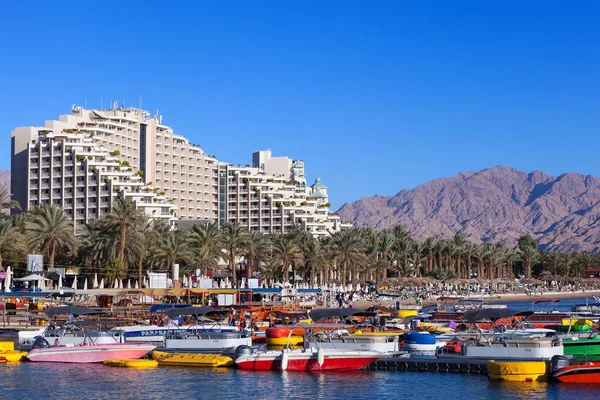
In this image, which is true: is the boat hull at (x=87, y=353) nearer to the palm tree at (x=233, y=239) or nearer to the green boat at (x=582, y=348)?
the green boat at (x=582, y=348)

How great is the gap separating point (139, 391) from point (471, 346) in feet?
59.6

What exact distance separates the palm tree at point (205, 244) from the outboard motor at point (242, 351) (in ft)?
214

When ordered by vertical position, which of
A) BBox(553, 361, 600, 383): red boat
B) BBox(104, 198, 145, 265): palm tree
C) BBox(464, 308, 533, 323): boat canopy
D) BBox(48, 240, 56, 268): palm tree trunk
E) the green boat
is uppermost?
BBox(104, 198, 145, 265): palm tree

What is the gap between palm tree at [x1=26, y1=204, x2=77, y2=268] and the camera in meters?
101

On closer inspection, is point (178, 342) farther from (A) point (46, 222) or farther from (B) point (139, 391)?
(A) point (46, 222)

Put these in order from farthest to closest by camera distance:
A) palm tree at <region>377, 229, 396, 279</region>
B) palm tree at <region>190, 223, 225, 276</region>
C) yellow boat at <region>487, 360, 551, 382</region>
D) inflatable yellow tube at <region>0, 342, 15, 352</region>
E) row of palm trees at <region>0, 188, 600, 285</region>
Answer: palm tree at <region>377, 229, 396, 279</region>
palm tree at <region>190, 223, 225, 276</region>
row of palm trees at <region>0, 188, 600, 285</region>
inflatable yellow tube at <region>0, 342, 15, 352</region>
yellow boat at <region>487, 360, 551, 382</region>

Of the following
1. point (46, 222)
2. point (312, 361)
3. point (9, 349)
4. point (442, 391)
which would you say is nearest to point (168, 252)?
point (46, 222)

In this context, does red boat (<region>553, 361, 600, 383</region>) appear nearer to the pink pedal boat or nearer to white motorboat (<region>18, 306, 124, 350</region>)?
the pink pedal boat

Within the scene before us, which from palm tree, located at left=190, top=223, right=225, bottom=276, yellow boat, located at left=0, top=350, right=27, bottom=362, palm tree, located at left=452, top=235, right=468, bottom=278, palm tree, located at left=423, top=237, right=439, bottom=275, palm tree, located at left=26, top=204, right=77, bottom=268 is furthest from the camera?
palm tree, located at left=452, top=235, right=468, bottom=278

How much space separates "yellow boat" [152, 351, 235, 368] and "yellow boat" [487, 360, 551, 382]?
15.2m

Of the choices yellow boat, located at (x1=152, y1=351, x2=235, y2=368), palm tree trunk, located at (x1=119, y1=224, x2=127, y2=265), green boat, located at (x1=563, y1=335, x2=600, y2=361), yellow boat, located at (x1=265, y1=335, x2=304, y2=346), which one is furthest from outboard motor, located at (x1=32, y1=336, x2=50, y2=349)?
palm tree trunk, located at (x1=119, y1=224, x2=127, y2=265)

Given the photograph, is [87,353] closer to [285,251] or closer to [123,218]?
[123,218]

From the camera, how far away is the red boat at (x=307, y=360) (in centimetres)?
4894

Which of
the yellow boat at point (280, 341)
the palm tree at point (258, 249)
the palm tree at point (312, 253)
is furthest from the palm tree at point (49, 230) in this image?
the yellow boat at point (280, 341)
